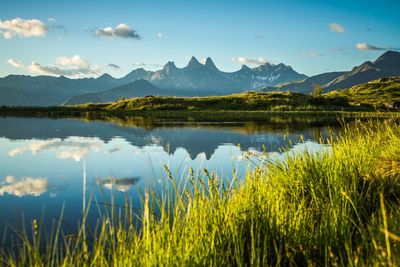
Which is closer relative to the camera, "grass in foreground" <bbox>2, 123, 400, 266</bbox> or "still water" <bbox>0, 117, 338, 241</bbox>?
"grass in foreground" <bbox>2, 123, 400, 266</bbox>

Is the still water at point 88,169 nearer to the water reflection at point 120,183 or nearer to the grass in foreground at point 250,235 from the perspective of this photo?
the water reflection at point 120,183

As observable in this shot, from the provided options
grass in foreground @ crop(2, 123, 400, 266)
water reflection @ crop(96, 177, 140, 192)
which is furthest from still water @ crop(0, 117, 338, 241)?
grass in foreground @ crop(2, 123, 400, 266)

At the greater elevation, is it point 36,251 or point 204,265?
point 36,251

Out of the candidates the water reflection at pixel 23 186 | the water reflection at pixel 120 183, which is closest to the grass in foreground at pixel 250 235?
the water reflection at pixel 120 183

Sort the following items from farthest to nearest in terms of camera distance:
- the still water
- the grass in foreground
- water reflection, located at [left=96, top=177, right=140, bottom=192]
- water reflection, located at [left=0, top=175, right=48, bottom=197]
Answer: water reflection, located at [left=96, top=177, right=140, bottom=192] < water reflection, located at [left=0, top=175, right=48, bottom=197] < the still water < the grass in foreground

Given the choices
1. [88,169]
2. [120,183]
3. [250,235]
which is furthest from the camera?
[88,169]

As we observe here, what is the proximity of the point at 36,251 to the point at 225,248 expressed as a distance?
91.1 inches

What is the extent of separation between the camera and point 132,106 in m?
95.0

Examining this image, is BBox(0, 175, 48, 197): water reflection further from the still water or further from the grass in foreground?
the grass in foreground

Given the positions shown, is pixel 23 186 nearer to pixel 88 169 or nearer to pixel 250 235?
pixel 88 169

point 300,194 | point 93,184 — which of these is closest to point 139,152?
point 93,184

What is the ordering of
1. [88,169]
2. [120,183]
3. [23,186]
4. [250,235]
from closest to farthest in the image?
[250,235] < [23,186] < [120,183] < [88,169]

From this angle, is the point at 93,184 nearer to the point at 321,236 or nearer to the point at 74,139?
the point at 321,236

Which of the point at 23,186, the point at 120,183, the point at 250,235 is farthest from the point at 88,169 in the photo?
the point at 250,235
